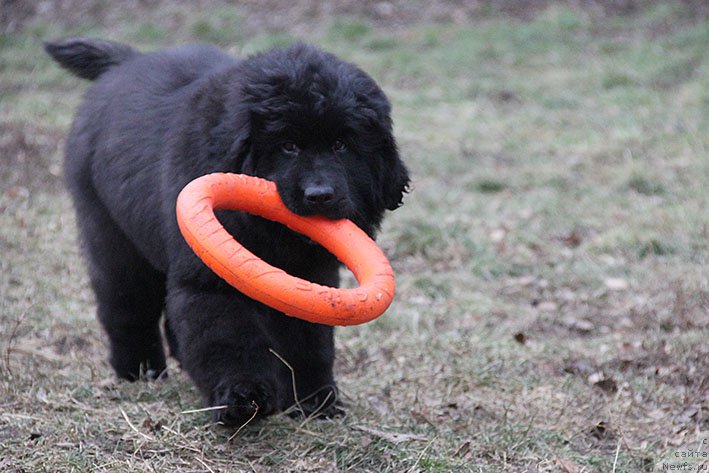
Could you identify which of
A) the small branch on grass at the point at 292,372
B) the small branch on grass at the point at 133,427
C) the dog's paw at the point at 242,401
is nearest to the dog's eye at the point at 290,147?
the small branch on grass at the point at 292,372

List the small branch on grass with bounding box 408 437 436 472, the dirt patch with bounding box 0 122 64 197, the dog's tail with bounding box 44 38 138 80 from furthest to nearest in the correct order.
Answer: the dirt patch with bounding box 0 122 64 197, the dog's tail with bounding box 44 38 138 80, the small branch on grass with bounding box 408 437 436 472

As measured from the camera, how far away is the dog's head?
3928mm

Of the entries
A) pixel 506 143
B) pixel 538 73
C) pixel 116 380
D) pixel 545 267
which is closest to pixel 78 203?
pixel 116 380

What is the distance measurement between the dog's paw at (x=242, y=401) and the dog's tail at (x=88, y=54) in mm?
2387

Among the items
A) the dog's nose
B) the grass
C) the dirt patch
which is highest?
the dog's nose

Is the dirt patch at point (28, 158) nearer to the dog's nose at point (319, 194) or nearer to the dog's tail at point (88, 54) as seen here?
the dog's tail at point (88, 54)

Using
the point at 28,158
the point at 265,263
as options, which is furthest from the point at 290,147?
the point at 28,158

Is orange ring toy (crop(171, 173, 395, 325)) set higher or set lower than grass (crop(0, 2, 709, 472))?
higher

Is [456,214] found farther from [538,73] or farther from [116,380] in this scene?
[538,73]

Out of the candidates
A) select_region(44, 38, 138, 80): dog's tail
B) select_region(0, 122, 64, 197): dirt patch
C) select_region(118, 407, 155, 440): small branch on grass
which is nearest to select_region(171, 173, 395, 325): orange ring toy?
select_region(118, 407, 155, 440): small branch on grass

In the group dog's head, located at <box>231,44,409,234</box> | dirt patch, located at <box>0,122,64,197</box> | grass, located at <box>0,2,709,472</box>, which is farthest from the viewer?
dirt patch, located at <box>0,122,64,197</box>

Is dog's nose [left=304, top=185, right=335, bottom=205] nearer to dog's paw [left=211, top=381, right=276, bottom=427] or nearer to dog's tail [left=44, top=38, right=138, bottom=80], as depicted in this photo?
dog's paw [left=211, top=381, right=276, bottom=427]

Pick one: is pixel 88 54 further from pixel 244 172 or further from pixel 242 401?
pixel 242 401

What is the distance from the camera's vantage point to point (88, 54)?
18.0ft
